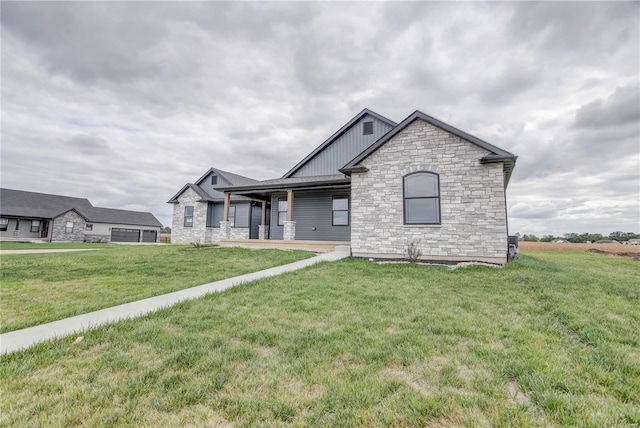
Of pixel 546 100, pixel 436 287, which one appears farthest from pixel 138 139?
pixel 546 100

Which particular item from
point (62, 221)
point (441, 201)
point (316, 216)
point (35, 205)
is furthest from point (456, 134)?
point (35, 205)

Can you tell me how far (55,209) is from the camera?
100 feet

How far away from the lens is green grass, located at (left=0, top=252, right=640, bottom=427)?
→ 1933mm

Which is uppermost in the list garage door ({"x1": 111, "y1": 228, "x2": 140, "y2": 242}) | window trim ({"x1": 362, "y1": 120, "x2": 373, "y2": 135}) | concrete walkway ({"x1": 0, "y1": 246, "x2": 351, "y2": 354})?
window trim ({"x1": 362, "y1": 120, "x2": 373, "y2": 135})

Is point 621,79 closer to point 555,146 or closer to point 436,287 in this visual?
point 555,146

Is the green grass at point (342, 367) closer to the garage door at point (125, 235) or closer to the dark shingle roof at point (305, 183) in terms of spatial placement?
the dark shingle roof at point (305, 183)

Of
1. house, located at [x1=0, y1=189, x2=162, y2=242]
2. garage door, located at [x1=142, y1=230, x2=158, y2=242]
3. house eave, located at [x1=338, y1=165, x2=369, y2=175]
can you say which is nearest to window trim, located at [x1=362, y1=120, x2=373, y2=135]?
house eave, located at [x1=338, y1=165, x2=369, y2=175]

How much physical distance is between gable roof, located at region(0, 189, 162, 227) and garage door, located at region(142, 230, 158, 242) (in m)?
1.01

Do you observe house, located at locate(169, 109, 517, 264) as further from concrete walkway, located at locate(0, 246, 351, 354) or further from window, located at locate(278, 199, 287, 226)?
concrete walkway, located at locate(0, 246, 351, 354)

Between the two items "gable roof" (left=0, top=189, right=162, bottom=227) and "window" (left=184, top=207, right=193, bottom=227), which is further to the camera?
"gable roof" (left=0, top=189, right=162, bottom=227)

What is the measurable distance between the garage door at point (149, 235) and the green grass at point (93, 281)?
3040 centimetres

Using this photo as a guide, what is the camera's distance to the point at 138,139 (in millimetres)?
24562

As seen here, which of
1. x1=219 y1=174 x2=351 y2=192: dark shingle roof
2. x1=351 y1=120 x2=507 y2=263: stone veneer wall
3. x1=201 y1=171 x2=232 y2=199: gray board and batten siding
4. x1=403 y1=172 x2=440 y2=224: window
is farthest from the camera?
x1=201 y1=171 x2=232 y2=199: gray board and batten siding

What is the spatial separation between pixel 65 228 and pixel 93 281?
3206cm
